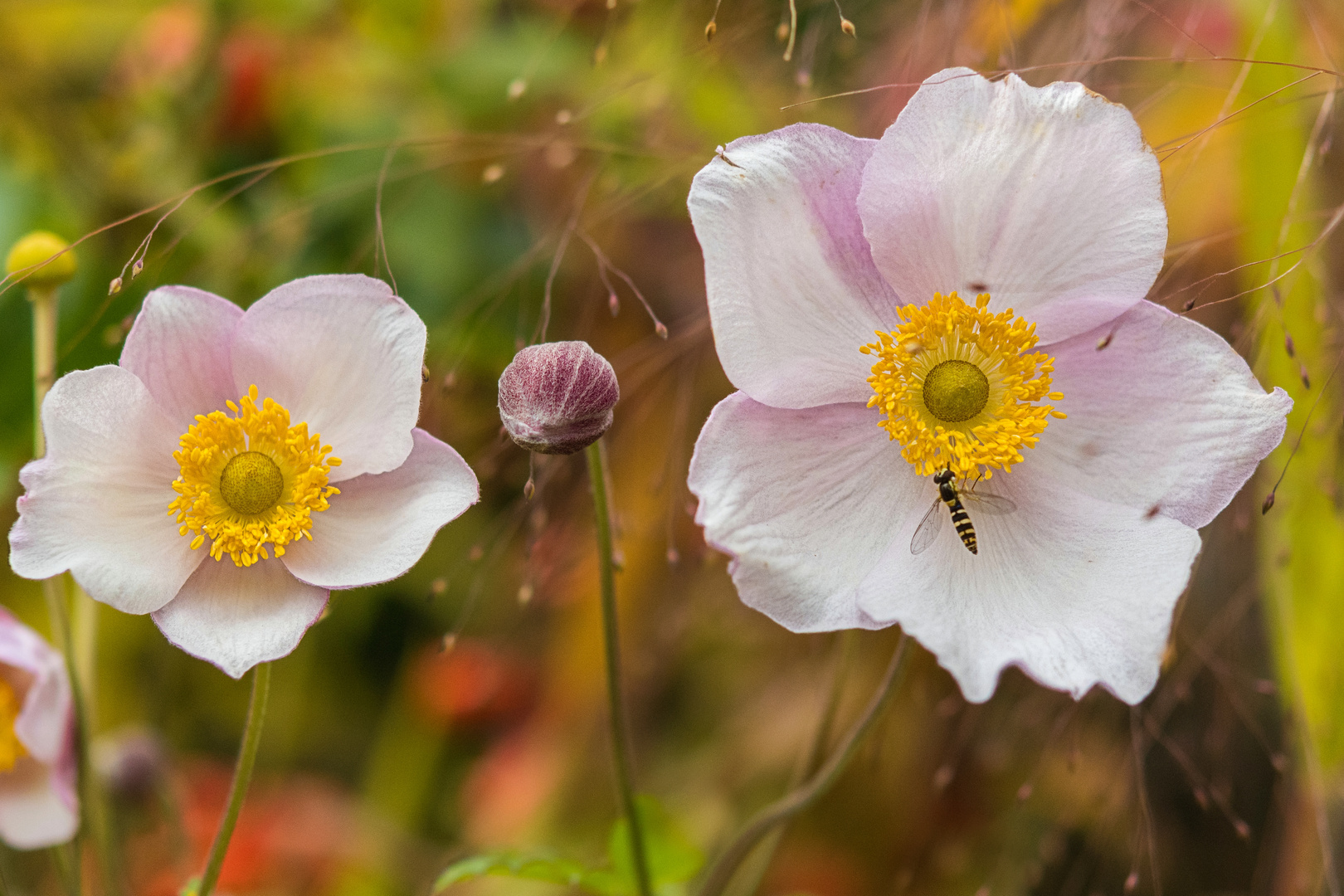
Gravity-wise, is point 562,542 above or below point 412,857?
above

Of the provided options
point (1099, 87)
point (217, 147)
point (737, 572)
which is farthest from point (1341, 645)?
point (217, 147)

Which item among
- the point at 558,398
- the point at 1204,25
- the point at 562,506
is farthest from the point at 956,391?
the point at 1204,25

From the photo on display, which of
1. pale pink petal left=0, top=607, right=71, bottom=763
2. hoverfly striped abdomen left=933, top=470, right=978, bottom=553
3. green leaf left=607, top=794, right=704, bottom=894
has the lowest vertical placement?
green leaf left=607, top=794, right=704, bottom=894

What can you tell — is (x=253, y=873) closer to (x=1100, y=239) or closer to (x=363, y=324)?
(x=363, y=324)

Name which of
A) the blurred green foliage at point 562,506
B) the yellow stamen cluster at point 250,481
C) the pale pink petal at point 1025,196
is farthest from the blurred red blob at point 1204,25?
the yellow stamen cluster at point 250,481

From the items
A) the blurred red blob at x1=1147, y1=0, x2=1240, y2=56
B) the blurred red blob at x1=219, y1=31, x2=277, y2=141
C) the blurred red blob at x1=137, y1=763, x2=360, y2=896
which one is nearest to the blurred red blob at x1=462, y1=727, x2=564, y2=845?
the blurred red blob at x1=137, y1=763, x2=360, y2=896

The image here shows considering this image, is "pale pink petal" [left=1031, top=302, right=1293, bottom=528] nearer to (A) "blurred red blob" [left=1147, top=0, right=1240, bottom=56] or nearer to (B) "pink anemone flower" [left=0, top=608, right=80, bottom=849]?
(A) "blurred red blob" [left=1147, top=0, right=1240, bottom=56]

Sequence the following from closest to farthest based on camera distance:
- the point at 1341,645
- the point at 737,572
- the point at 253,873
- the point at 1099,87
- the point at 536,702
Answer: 1. the point at 737,572
2. the point at 1099,87
3. the point at 1341,645
4. the point at 253,873
5. the point at 536,702
